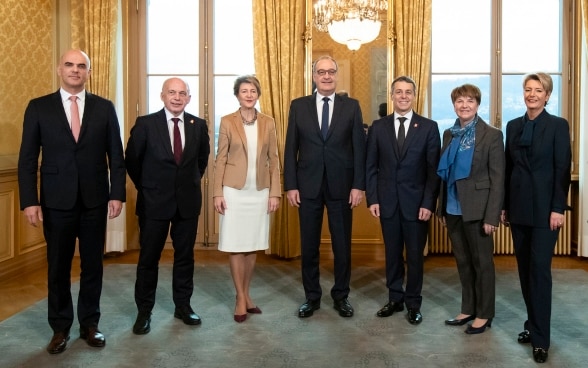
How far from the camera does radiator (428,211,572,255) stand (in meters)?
6.03

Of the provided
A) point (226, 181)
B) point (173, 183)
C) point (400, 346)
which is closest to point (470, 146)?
point (400, 346)

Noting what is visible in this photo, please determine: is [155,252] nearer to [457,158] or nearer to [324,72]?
[324,72]

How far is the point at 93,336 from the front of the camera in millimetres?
3383

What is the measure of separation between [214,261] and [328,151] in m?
2.29

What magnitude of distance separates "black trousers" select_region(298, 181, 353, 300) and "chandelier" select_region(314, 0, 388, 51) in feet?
7.08

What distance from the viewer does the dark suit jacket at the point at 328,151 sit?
3.86 metres

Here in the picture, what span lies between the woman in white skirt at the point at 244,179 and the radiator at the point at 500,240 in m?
2.64

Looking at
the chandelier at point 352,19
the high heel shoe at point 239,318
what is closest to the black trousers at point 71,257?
the high heel shoe at point 239,318

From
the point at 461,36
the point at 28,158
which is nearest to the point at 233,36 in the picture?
the point at 461,36

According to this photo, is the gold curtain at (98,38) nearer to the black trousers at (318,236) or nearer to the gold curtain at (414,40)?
the gold curtain at (414,40)

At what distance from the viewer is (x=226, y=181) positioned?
3777mm

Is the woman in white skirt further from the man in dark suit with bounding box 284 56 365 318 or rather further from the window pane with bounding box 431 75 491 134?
the window pane with bounding box 431 75 491 134

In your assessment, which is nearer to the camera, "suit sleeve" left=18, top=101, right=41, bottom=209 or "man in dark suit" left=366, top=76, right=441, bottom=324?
"suit sleeve" left=18, top=101, right=41, bottom=209

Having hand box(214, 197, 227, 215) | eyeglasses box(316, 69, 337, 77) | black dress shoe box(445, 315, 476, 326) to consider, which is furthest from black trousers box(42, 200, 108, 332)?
black dress shoe box(445, 315, 476, 326)
